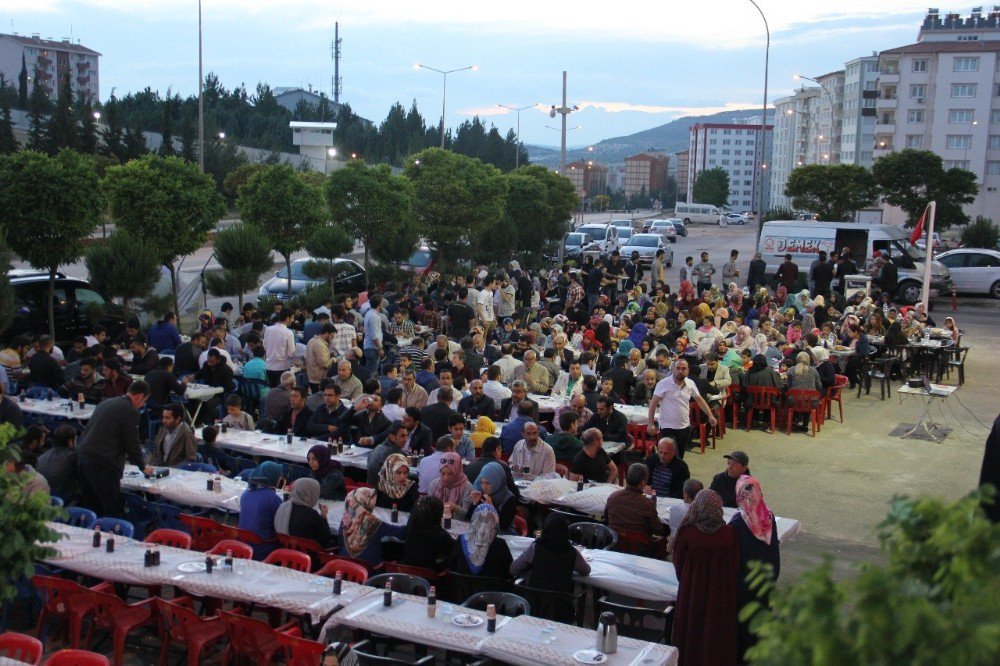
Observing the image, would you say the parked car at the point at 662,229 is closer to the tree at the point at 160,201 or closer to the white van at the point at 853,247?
the white van at the point at 853,247

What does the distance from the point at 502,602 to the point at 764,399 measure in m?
8.45

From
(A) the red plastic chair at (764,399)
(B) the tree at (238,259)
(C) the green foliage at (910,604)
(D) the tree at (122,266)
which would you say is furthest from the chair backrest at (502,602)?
(B) the tree at (238,259)

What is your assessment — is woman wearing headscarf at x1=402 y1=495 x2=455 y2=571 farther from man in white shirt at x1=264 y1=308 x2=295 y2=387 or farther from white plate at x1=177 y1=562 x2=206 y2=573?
man in white shirt at x1=264 y1=308 x2=295 y2=387

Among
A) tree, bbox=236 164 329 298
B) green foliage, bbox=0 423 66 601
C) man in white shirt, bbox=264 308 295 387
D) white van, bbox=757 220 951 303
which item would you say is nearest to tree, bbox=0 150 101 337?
man in white shirt, bbox=264 308 295 387

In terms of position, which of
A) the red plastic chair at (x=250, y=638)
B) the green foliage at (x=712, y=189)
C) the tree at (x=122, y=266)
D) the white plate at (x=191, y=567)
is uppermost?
the green foliage at (x=712, y=189)

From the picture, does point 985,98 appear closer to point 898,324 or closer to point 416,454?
point 898,324

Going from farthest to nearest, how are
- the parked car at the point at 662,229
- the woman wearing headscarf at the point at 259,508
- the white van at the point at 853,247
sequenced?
the parked car at the point at 662,229 < the white van at the point at 853,247 < the woman wearing headscarf at the point at 259,508

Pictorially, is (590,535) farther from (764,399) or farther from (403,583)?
(764,399)

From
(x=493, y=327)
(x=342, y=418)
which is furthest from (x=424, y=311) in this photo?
(x=342, y=418)

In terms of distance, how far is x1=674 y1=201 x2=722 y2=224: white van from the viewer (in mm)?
86500

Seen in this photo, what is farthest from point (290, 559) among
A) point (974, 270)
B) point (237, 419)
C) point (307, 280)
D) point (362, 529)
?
point (974, 270)

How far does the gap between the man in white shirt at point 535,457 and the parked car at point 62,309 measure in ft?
31.2

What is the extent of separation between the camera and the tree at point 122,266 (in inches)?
672

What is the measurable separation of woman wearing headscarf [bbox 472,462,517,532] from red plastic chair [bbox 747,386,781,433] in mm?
6814
